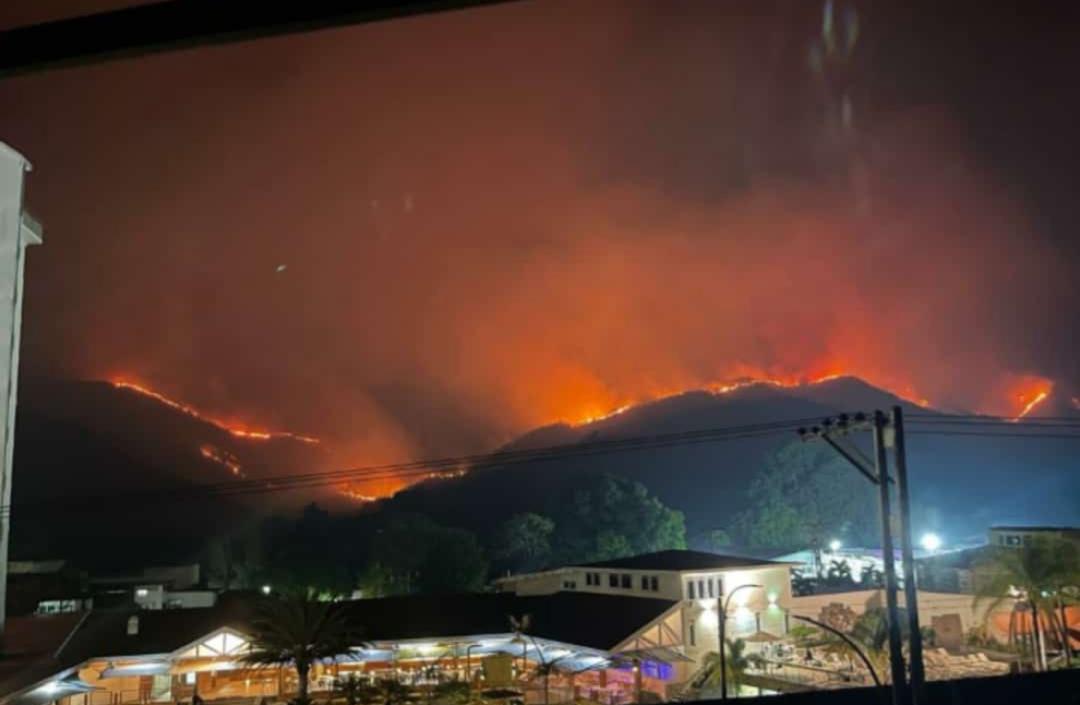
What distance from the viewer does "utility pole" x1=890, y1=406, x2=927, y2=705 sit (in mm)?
10508

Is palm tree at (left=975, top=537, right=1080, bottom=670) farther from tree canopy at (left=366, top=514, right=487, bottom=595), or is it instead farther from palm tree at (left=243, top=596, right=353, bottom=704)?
tree canopy at (left=366, top=514, right=487, bottom=595)

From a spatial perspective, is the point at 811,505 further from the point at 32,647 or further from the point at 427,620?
the point at 32,647


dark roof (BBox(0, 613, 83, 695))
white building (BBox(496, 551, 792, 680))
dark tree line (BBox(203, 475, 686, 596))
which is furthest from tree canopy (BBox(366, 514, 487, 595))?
dark roof (BBox(0, 613, 83, 695))

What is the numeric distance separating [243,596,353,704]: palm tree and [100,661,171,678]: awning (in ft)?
9.19

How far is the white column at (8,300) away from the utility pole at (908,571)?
18.5 meters

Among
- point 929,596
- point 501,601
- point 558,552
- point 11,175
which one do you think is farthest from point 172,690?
point 558,552

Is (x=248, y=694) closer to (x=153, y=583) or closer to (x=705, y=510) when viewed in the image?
(x=153, y=583)

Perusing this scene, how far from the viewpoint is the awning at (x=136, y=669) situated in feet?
68.4

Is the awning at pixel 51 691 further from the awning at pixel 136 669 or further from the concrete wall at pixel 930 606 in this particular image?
the concrete wall at pixel 930 606

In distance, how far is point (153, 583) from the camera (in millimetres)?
44312

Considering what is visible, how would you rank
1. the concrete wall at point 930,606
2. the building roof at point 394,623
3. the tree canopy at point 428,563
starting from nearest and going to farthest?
1. the building roof at point 394,623
2. the concrete wall at point 930,606
3. the tree canopy at point 428,563

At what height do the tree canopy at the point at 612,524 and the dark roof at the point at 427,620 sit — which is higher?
the tree canopy at the point at 612,524

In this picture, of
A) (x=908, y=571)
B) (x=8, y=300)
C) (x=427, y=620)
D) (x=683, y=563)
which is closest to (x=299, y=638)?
(x=427, y=620)

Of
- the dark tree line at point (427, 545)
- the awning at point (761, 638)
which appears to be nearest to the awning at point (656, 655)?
the awning at point (761, 638)
